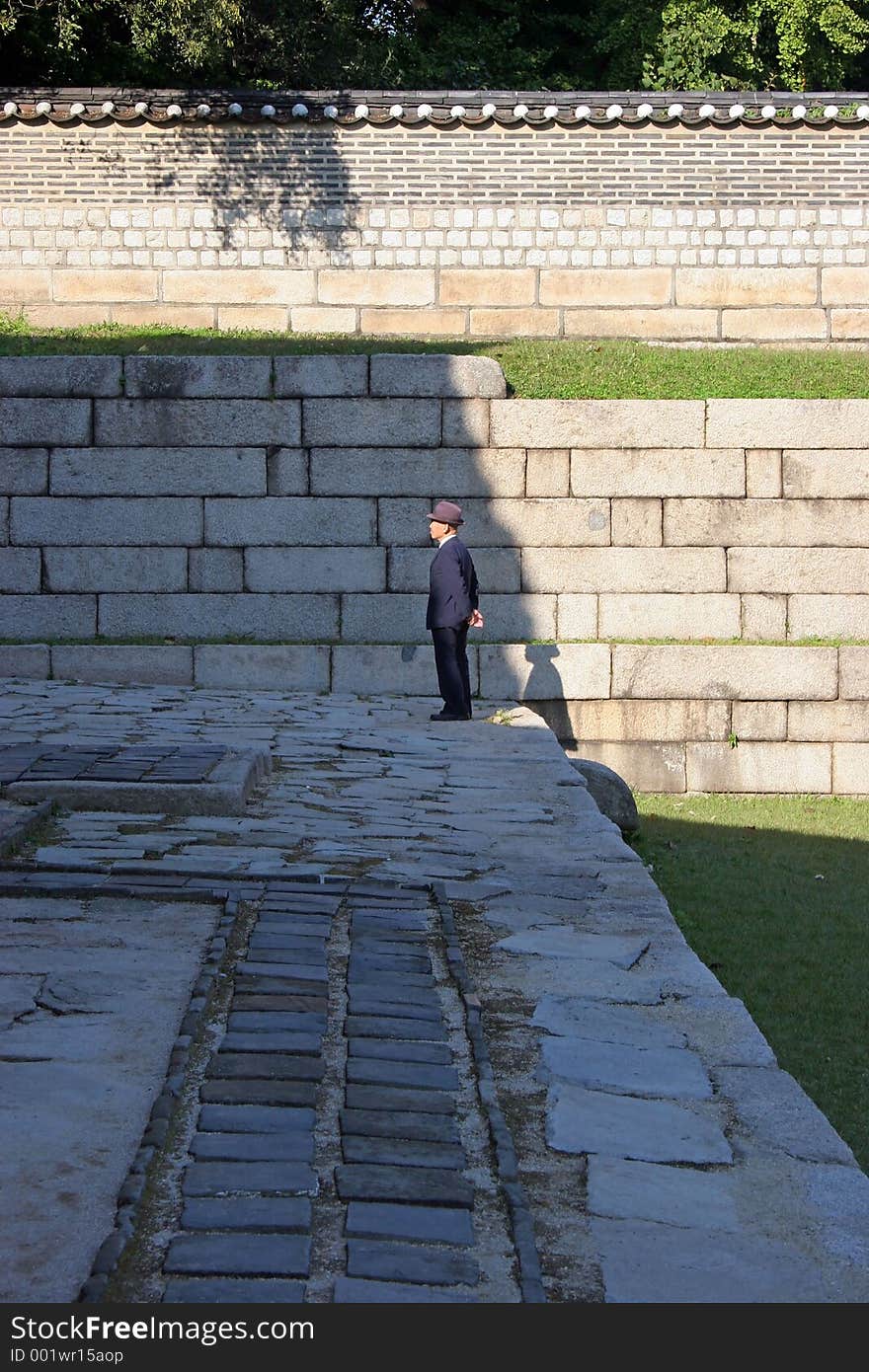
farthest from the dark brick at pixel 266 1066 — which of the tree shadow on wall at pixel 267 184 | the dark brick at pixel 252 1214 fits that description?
the tree shadow on wall at pixel 267 184

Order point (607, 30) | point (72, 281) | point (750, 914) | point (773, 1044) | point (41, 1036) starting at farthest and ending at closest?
point (607, 30), point (72, 281), point (750, 914), point (773, 1044), point (41, 1036)

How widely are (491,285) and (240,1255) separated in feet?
43.4

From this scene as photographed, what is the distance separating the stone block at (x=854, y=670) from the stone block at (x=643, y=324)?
5053mm

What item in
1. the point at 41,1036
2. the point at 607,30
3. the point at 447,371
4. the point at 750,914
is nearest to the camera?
the point at 41,1036

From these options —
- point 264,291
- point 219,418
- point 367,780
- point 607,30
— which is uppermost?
point 607,30

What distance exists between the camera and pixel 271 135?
14680 mm

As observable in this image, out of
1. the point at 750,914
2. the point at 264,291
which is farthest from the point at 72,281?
the point at 750,914

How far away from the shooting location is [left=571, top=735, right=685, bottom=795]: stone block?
10406 millimetres

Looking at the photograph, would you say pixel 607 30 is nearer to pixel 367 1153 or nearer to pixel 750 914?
pixel 750 914

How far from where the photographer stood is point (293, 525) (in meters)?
11.3

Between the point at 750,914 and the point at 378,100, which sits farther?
the point at 378,100

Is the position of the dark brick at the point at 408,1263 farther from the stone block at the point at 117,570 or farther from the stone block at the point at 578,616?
the stone block at the point at 117,570

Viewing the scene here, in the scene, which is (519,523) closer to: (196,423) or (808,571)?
(808,571)
